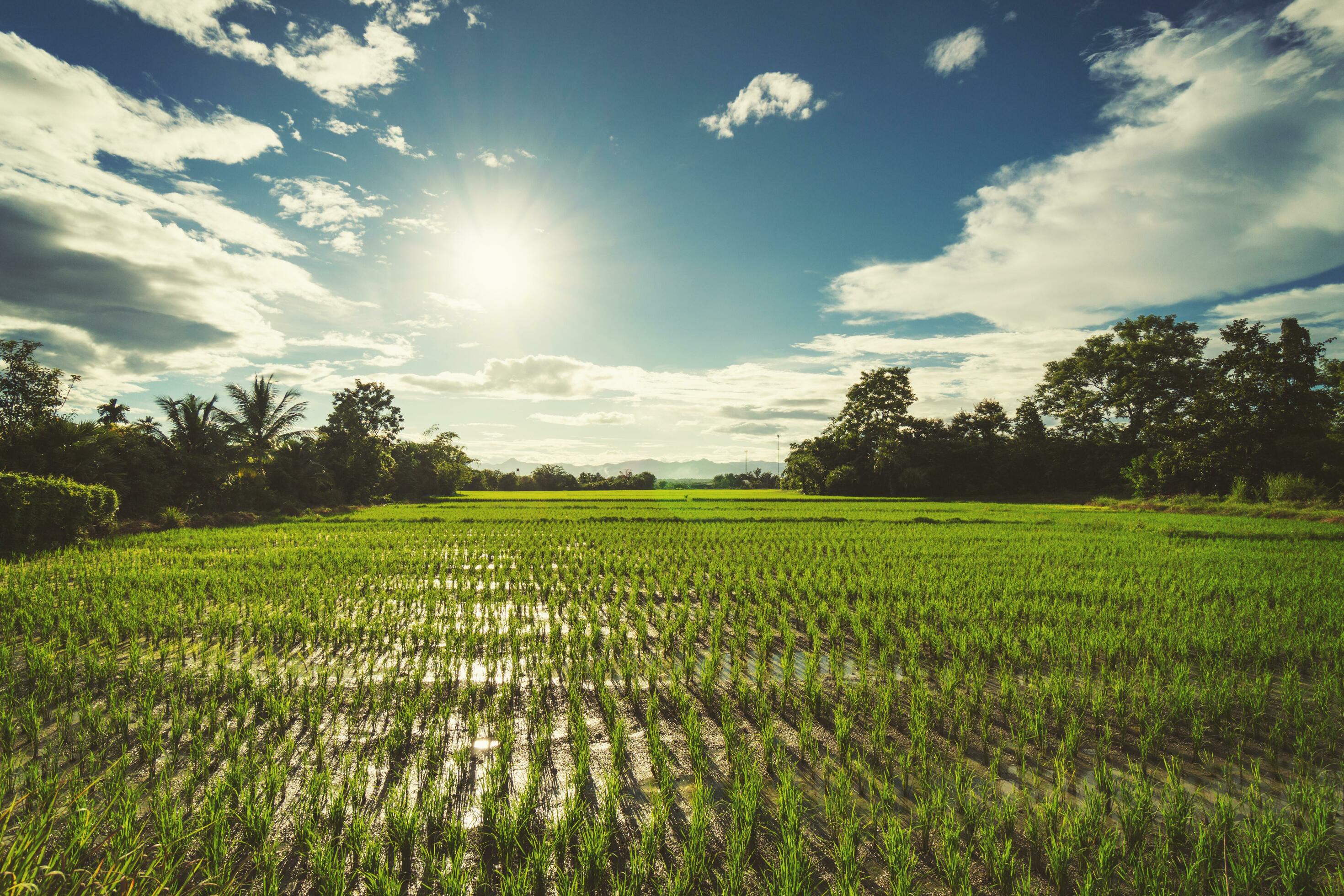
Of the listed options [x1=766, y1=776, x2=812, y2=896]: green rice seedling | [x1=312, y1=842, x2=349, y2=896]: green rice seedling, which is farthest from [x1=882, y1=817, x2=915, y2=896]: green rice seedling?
[x1=312, y1=842, x2=349, y2=896]: green rice seedling

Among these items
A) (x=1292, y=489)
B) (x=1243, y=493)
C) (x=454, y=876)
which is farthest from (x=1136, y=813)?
(x=1243, y=493)

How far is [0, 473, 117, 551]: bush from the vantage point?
35.6 feet

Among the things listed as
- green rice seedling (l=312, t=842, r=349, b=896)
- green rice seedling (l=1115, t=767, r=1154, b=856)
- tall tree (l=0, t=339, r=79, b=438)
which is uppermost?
tall tree (l=0, t=339, r=79, b=438)

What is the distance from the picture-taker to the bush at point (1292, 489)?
21906 millimetres

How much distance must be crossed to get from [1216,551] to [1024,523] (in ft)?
24.1

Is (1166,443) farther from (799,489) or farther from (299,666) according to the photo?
(299,666)

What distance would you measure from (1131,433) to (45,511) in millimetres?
55979

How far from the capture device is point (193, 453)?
20781 mm

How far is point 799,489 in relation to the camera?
49.5 meters

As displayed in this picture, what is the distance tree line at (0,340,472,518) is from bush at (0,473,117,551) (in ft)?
7.65

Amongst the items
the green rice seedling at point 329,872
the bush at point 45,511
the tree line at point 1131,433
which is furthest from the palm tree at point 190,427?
the tree line at point 1131,433

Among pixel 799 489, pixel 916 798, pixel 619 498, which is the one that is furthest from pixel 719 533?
pixel 799 489

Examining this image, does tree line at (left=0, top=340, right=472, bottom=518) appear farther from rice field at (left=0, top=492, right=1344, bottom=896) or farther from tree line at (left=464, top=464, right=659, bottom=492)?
tree line at (left=464, top=464, right=659, bottom=492)

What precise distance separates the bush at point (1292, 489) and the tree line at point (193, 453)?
44514 millimetres
